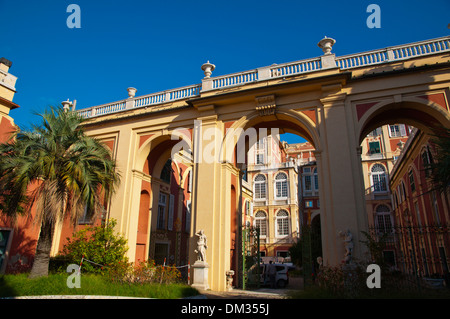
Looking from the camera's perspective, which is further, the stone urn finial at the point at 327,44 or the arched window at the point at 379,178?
the arched window at the point at 379,178

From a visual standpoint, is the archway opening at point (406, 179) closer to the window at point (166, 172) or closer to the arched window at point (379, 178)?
the arched window at point (379, 178)

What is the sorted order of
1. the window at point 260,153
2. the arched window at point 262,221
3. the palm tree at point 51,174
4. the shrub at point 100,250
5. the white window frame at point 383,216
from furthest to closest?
the window at point 260,153 < the arched window at point 262,221 < the white window frame at point 383,216 < the shrub at point 100,250 < the palm tree at point 51,174

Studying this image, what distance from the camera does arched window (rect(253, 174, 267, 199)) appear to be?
3797 centimetres

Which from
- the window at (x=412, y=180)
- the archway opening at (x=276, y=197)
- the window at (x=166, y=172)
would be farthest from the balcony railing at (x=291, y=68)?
the archway opening at (x=276, y=197)

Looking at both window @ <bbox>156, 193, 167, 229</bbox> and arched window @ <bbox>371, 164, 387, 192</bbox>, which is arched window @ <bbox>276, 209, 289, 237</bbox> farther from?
window @ <bbox>156, 193, 167, 229</bbox>

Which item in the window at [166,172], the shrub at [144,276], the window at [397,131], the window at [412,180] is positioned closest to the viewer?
the shrub at [144,276]

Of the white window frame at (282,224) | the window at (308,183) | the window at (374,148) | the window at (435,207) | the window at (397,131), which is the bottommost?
the window at (435,207)

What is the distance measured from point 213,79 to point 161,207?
911 centimetres

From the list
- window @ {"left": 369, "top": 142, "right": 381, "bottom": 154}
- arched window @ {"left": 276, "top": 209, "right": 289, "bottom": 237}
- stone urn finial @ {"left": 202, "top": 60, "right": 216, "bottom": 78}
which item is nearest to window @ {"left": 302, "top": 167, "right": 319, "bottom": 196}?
arched window @ {"left": 276, "top": 209, "right": 289, "bottom": 237}

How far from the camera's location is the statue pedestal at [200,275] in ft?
38.8

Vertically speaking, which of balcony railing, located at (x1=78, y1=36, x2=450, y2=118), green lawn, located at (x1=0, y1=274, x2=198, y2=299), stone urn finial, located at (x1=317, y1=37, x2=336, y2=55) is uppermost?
stone urn finial, located at (x1=317, y1=37, x2=336, y2=55)

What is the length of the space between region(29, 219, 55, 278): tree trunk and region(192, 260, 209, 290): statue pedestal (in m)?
5.25

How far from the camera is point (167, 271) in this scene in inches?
422
